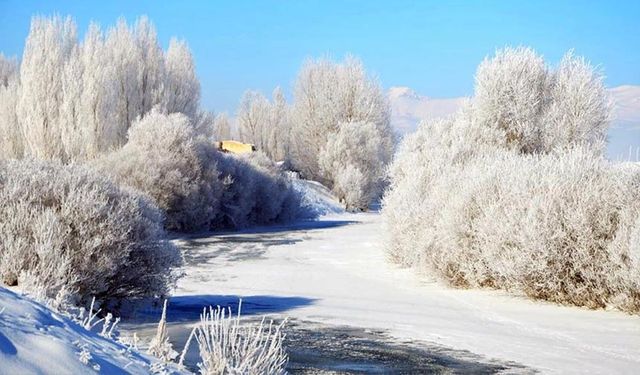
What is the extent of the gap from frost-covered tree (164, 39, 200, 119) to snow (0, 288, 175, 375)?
37962 millimetres

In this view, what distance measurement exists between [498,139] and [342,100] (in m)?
33.7

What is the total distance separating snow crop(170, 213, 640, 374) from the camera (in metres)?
9.53

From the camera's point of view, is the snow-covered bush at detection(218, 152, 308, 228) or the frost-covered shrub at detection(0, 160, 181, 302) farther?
the snow-covered bush at detection(218, 152, 308, 228)

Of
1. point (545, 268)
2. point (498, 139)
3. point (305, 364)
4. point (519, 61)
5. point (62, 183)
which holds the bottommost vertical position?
point (305, 364)

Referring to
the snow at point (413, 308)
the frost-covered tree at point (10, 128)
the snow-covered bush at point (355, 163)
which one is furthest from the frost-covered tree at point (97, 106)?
A: the snow-covered bush at point (355, 163)

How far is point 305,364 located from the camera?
8.34 m

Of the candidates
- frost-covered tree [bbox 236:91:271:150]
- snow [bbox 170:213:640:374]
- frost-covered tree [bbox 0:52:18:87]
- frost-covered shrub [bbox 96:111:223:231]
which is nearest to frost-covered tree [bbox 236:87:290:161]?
frost-covered tree [bbox 236:91:271:150]

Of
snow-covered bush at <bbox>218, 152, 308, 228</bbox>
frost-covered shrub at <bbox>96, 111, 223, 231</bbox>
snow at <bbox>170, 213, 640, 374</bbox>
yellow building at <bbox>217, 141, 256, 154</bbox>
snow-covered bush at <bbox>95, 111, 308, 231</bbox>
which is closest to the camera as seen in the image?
snow at <bbox>170, 213, 640, 374</bbox>

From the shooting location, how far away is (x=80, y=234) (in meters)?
11.0

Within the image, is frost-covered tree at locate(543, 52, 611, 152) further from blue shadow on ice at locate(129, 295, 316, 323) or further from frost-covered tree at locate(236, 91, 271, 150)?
frost-covered tree at locate(236, 91, 271, 150)

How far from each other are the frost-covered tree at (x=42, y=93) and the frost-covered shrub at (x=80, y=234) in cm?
2270

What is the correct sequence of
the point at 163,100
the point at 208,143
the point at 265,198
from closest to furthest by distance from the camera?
the point at 208,143 < the point at 265,198 < the point at 163,100

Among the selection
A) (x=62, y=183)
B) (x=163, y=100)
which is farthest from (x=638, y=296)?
(x=163, y=100)

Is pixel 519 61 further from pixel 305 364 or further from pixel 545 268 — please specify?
pixel 305 364
